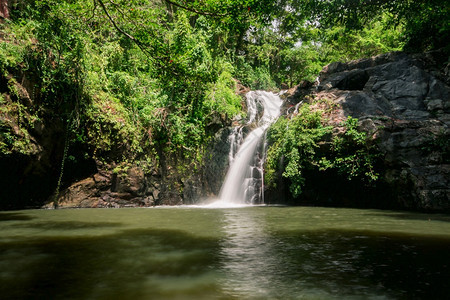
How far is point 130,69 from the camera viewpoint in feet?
45.6

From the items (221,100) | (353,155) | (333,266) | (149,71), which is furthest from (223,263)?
(149,71)

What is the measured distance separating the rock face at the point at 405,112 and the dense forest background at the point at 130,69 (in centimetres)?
172

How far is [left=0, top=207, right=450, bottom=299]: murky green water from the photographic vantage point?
2.41 m

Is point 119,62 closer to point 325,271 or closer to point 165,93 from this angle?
point 165,93

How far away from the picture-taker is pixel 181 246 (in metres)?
4.08

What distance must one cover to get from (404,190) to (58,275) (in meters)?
10.3

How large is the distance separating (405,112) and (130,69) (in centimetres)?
1148

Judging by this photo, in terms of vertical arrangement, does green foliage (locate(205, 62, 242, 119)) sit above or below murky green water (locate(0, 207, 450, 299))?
above

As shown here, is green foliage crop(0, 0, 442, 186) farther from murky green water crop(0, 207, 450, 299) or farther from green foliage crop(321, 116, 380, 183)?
murky green water crop(0, 207, 450, 299)

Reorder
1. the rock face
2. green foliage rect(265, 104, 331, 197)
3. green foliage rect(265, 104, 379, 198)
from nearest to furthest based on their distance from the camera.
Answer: the rock face < green foliage rect(265, 104, 379, 198) < green foliage rect(265, 104, 331, 197)

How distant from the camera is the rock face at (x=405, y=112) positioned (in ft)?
31.8

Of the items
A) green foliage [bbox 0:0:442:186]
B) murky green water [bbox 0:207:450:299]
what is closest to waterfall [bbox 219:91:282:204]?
green foliage [bbox 0:0:442:186]

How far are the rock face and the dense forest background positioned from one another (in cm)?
172

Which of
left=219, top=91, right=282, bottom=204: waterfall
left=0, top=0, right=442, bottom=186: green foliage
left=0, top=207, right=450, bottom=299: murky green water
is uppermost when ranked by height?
left=0, top=0, right=442, bottom=186: green foliage
